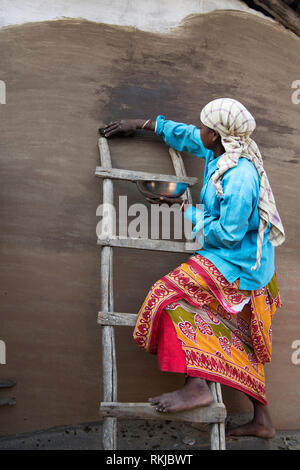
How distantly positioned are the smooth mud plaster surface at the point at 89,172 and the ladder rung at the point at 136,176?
5.4 inches

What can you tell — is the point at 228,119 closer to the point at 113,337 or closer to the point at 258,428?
the point at 113,337

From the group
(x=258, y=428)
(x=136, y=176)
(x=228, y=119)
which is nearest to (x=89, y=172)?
(x=136, y=176)

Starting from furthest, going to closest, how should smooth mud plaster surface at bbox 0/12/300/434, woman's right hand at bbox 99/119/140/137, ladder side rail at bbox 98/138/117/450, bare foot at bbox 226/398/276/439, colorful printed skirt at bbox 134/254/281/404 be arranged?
woman's right hand at bbox 99/119/140/137
smooth mud plaster surface at bbox 0/12/300/434
bare foot at bbox 226/398/276/439
colorful printed skirt at bbox 134/254/281/404
ladder side rail at bbox 98/138/117/450

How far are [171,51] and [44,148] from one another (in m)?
0.93

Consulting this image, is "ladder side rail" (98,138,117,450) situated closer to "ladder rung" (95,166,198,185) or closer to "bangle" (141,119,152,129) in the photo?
"ladder rung" (95,166,198,185)

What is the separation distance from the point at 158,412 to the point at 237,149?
1.16 m

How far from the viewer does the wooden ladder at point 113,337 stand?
2170 millimetres

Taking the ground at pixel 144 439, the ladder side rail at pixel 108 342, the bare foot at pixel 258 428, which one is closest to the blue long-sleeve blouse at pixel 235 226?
the ladder side rail at pixel 108 342

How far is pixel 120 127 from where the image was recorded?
9.57ft

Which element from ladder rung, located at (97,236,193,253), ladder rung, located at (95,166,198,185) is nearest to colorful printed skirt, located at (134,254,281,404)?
ladder rung, located at (97,236,193,253)

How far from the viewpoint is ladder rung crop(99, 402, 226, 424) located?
2164 millimetres

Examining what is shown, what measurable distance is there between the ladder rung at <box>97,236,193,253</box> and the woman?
15cm

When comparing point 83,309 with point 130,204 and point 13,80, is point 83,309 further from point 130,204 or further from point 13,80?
point 13,80

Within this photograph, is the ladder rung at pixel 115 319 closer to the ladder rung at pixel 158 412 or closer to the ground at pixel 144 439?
the ladder rung at pixel 158 412
